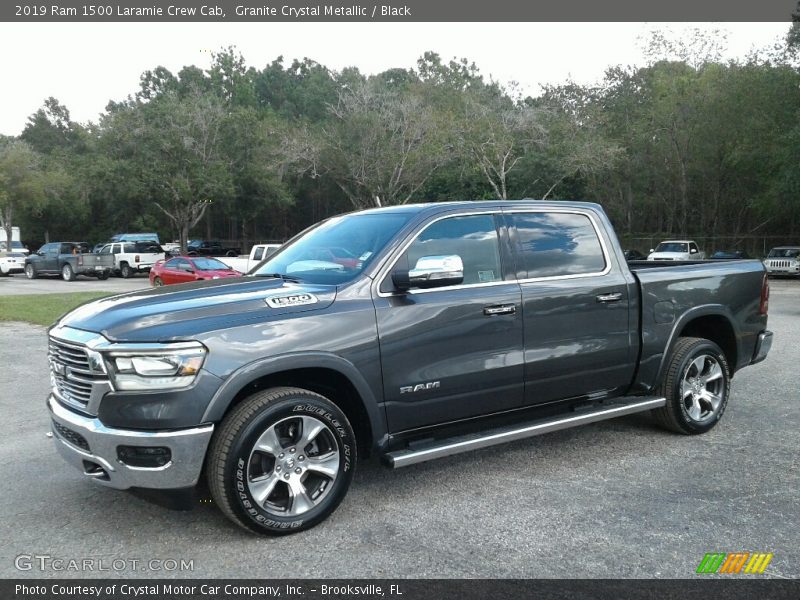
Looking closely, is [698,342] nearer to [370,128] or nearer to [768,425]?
[768,425]

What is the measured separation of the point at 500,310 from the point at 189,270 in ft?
66.3

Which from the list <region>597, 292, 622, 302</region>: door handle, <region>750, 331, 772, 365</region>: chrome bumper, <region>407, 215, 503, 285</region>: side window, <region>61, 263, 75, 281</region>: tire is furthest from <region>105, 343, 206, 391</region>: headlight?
<region>61, 263, 75, 281</region>: tire

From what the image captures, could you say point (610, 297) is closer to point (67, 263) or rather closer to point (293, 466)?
point (293, 466)

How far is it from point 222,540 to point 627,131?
4287cm

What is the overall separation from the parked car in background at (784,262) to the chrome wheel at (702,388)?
26.1m

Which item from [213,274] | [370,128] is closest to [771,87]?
[370,128]

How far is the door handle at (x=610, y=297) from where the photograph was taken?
16.5ft

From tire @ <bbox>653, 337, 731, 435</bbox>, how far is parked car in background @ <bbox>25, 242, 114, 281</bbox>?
30815mm

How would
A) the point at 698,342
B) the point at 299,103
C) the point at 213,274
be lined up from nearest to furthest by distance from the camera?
the point at 698,342 < the point at 213,274 < the point at 299,103

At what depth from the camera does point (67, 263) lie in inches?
1258

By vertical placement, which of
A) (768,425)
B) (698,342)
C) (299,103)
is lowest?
(768,425)

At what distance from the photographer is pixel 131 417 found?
349cm

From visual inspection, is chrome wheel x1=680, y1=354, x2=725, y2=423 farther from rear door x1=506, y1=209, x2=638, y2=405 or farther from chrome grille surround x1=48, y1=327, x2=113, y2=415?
chrome grille surround x1=48, y1=327, x2=113, y2=415

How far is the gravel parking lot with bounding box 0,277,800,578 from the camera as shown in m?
3.49
